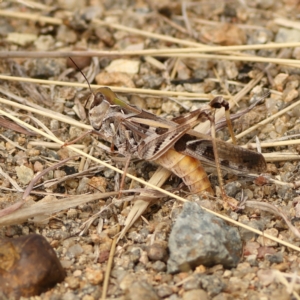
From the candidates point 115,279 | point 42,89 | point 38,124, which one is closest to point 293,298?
point 115,279

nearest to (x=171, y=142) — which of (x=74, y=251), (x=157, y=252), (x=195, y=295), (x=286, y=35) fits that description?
(x=157, y=252)

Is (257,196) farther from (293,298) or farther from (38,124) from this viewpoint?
(38,124)

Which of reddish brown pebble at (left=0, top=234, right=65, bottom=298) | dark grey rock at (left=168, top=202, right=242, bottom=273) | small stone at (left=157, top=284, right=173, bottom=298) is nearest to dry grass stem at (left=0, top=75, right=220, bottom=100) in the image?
dark grey rock at (left=168, top=202, right=242, bottom=273)

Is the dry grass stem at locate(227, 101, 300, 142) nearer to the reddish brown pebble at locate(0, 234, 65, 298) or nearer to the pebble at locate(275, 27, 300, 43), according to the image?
the pebble at locate(275, 27, 300, 43)

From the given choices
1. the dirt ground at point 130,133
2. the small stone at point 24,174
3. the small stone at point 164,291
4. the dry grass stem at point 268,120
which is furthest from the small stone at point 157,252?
the dry grass stem at point 268,120

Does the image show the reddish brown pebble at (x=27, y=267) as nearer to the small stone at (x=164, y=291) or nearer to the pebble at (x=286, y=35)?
the small stone at (x=164, y=291)

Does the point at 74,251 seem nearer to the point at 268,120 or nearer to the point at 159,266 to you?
the point at 159,266
